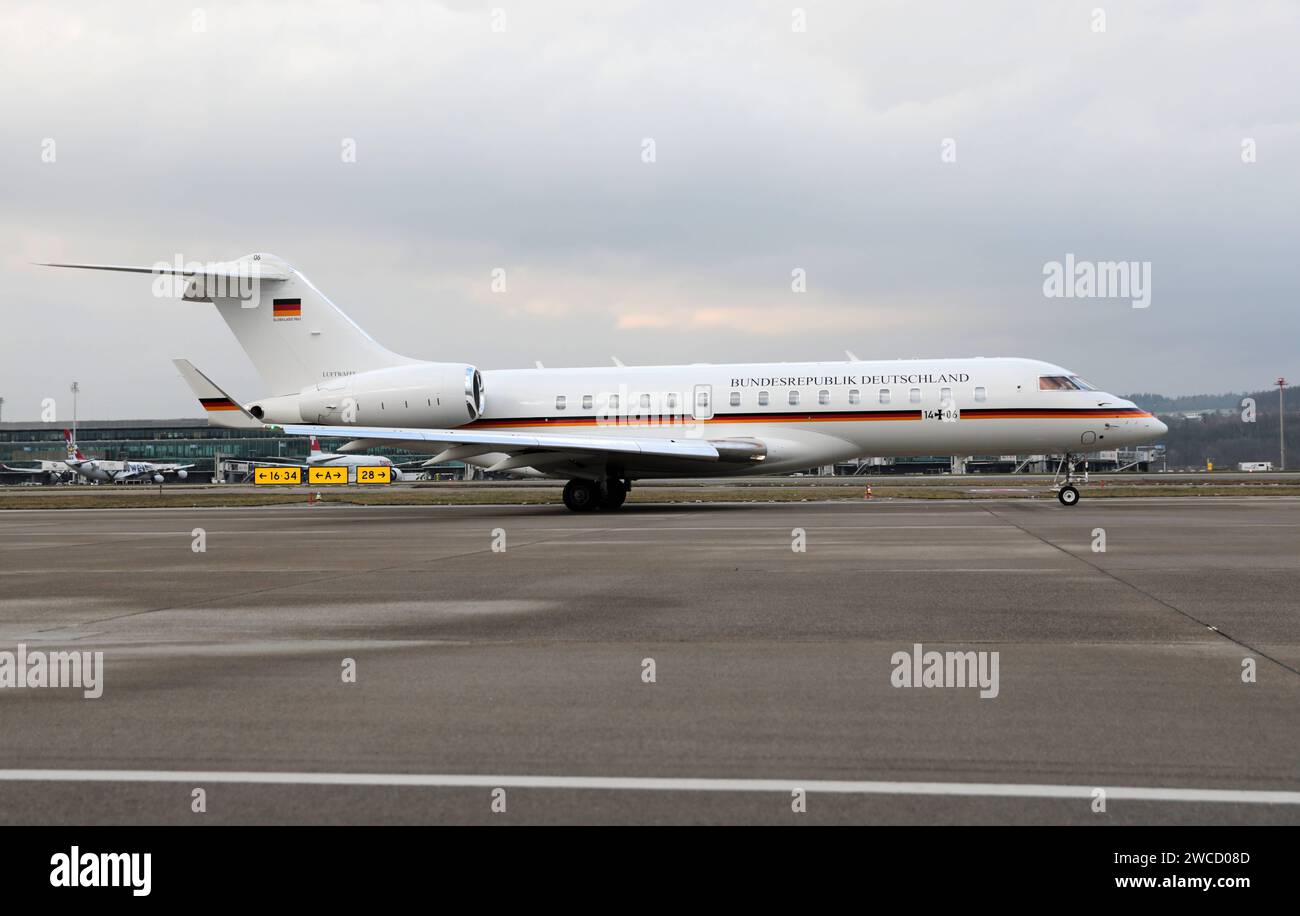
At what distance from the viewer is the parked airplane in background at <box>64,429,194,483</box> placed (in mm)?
88125

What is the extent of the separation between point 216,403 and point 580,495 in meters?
9.84

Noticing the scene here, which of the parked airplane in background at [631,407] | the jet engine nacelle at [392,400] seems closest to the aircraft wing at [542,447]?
the parked airplane in background at [631,407]

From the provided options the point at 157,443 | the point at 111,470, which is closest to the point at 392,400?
the point at 111,470

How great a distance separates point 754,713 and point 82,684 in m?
4.49

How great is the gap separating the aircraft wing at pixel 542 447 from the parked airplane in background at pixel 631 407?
0.06 metres

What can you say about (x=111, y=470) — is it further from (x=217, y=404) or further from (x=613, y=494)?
(x=613, y=494)

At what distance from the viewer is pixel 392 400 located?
2891 cm

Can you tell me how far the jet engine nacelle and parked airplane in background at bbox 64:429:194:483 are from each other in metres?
68.1

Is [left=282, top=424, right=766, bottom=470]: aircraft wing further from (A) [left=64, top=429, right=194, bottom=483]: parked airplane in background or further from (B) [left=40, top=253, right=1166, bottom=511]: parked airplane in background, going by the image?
(A) [left=64, top=429, right=194, bottom=483]: parked airplane in background

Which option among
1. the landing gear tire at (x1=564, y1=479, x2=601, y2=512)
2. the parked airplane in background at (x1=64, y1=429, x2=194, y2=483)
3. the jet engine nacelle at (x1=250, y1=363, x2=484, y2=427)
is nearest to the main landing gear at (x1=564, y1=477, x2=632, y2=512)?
the landing gear tire at (x1=564, y1=479, x2=601, y2=512)
